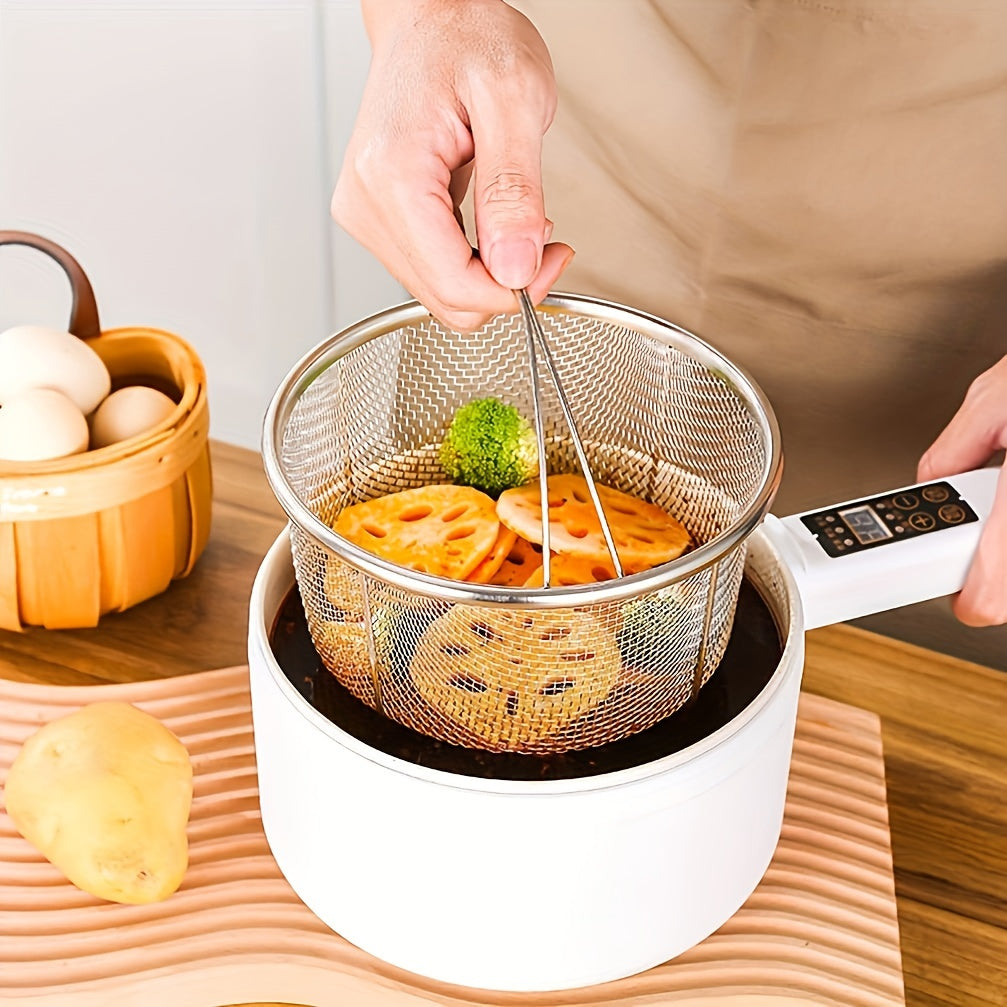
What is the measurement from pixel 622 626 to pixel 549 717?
0.19 feet

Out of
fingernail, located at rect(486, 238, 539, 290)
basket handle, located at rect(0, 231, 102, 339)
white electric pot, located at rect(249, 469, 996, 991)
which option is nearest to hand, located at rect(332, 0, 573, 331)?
fingernail, located at rect(486, 238, 539, 290)

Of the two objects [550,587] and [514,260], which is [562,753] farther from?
[514,260]

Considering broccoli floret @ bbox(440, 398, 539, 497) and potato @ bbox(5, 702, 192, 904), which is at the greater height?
broccoli floret @ bbox(440, 398, 539, 497)

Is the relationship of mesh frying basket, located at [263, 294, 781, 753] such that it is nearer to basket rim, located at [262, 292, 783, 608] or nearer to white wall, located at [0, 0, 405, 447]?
basket rim, located at [262, 292, 783, 608]

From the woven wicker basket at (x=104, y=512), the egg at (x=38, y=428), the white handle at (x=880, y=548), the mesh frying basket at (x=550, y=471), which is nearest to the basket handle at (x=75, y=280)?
the woven wicker basket at (x=104, y=512)

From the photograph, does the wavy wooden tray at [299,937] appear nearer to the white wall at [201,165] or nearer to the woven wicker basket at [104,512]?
the woven wicker basket at [104,512]

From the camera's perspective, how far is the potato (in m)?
0.60

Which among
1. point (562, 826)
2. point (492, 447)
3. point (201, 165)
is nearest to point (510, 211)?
point (492, 447)

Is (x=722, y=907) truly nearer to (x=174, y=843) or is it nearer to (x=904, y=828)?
(x=904, y=828)

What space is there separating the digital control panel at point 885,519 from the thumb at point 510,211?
21 centimetres

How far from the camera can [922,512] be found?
0.63 m

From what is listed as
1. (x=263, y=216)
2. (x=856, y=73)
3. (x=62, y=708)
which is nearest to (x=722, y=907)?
(x=62, y=708)

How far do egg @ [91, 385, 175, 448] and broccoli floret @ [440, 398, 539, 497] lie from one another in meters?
0.25

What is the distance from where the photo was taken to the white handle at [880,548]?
61 centimetres
